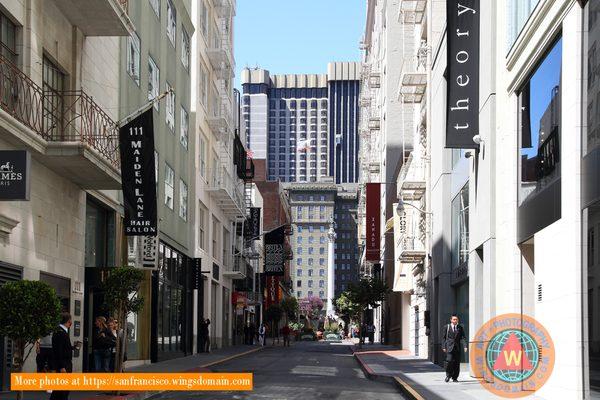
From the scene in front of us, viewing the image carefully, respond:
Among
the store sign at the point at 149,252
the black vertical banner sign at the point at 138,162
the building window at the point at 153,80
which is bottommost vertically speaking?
the store sign at the point at 149,252

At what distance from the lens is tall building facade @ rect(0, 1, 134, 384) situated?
19.4 meters

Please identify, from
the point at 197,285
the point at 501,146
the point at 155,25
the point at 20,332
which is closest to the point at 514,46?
the point at 501,146

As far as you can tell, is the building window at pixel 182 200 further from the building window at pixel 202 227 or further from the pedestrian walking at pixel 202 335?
the pedestrian walking at pixel 202 335

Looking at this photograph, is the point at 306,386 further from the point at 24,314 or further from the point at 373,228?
the point at 373,228

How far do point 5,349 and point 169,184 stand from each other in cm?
1997

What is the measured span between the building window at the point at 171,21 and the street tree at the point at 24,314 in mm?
25711

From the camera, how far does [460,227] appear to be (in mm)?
31266

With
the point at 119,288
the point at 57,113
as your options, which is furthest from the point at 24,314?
the point at 57,113

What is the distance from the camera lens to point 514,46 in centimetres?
2177

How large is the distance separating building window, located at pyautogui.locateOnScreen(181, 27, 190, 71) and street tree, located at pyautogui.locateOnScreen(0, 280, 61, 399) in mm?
29542

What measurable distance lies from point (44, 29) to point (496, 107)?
1089cm

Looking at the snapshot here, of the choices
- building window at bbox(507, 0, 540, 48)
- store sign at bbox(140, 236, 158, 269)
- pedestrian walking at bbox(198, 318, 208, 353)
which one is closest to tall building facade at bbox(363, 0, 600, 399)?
building window at bbox(507, 0, 540, 48)

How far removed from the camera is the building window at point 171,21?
3903 centimetres

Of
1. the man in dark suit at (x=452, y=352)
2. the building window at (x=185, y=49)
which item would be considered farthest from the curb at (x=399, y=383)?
the building window at (x=185, y=49)
